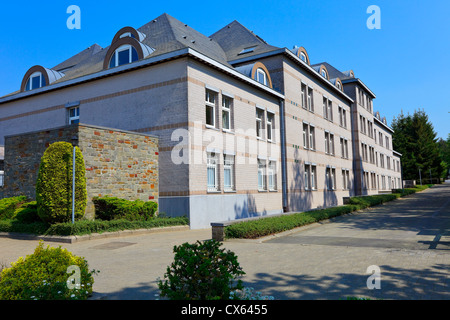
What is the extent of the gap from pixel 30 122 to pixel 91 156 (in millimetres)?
11265

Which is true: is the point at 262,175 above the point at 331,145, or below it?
below

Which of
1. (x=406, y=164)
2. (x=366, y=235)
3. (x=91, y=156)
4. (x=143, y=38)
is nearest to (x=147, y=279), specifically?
(x=366, y=235)

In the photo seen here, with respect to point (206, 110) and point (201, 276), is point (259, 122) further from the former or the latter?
point (201, 276)

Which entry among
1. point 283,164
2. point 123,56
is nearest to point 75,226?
point 123,56

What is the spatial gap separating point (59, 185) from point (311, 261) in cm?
920

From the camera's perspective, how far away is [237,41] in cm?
2656

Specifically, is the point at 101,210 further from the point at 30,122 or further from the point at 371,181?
the point at 371,181

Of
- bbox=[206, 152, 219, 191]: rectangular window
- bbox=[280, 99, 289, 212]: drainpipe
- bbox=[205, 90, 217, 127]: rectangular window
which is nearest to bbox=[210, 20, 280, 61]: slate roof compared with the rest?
bbox=[280, 99, 289, 212]: drainpipe

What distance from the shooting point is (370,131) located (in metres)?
44.4

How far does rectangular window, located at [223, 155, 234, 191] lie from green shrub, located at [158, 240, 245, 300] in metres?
13.8

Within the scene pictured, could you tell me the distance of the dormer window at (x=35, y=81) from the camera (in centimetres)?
2314

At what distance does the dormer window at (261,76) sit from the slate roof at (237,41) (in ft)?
7.25

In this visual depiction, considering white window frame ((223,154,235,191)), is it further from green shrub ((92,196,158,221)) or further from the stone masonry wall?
green shrub ((92,196,158,221))
